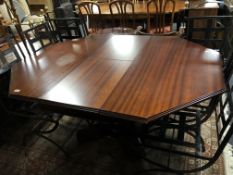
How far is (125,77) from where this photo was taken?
128 centimetres

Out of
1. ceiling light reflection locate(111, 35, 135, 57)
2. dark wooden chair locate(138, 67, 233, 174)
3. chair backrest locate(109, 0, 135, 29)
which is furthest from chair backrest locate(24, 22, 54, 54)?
dark wooden chair locate(138, 67, 233, 174)

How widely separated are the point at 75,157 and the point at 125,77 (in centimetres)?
90

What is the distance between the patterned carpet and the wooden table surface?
1.81 ft

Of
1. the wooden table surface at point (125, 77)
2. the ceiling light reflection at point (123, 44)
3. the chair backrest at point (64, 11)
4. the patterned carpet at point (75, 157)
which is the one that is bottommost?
the patterned carpet at point (75, 157)

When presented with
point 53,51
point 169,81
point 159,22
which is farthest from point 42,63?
point 159,22

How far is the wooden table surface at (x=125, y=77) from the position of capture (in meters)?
1.03

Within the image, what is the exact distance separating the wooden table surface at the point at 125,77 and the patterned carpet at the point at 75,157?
55cm

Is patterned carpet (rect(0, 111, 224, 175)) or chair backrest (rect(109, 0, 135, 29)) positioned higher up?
chair backrest (rect(109, 0, 135, 29))

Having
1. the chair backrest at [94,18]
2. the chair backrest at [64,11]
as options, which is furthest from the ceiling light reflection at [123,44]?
the chair backrest at [64,11]

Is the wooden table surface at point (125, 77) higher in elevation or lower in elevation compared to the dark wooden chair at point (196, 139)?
higher

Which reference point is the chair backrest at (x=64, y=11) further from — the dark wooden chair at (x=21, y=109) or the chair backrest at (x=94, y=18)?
the dark wooden chair at (x=21, y=109)

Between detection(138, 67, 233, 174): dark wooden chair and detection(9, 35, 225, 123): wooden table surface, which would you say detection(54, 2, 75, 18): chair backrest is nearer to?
detection(9, 35, 225, 123): wooden table surface

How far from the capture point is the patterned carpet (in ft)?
5.19

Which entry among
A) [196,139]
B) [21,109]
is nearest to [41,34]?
[21,109]
